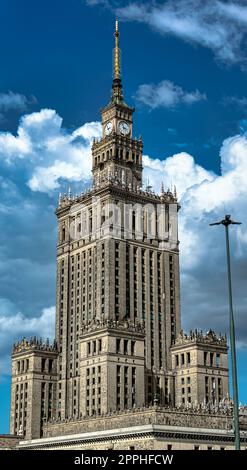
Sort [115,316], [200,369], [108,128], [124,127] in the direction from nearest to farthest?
[200,369], [115,316], [124,127], [108,128]

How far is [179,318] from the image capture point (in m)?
182

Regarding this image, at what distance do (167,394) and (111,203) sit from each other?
47937mm

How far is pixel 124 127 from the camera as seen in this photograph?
645 feet

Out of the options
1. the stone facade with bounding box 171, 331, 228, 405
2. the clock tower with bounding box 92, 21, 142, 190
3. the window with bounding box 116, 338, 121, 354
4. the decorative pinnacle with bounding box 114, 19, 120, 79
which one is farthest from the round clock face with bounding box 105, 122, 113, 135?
the window with bounding box 116, 338, 121, 354

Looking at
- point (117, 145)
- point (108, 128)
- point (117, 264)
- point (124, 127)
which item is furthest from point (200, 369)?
point (108, 128)

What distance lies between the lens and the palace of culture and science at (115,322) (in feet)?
510

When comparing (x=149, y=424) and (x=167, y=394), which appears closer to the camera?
(x=149, y=424)

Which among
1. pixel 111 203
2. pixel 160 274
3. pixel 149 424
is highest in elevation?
pixel 111 203

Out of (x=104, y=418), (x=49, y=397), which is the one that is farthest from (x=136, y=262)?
(x=104, y=418)

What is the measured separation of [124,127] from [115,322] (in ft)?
206

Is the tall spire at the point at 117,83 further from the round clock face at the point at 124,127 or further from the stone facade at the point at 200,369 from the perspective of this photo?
the stone facade at the point at 200,369

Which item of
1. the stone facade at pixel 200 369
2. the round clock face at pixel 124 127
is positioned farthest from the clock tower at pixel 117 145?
the stone facade at pixel 200 369

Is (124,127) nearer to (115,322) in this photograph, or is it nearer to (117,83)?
(117,83)
